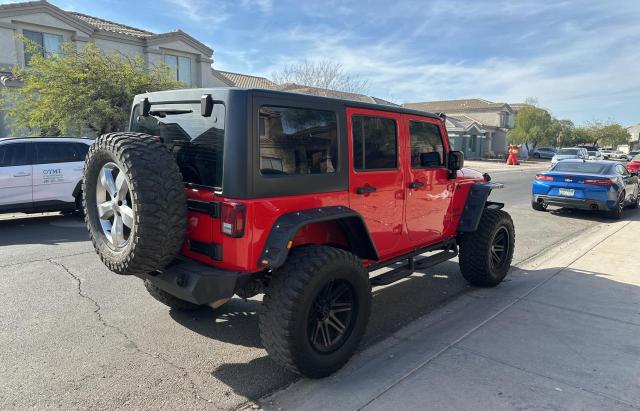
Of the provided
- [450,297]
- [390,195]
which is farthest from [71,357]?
[450,297]

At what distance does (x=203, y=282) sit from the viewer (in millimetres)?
2877

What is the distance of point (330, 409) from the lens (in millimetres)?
2787

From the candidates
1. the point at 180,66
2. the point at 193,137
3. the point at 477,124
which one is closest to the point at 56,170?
the point at 193,137

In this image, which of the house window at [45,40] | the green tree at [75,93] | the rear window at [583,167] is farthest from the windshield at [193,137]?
the house window at [45,40]

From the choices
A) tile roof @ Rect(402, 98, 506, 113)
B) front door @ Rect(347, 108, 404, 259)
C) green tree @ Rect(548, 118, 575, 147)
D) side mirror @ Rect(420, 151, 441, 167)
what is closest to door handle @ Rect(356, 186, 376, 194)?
front door @ Rect(347, 108, 404, 259)

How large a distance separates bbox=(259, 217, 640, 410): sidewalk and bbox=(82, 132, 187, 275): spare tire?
1.24 m

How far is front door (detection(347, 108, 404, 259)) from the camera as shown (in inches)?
142

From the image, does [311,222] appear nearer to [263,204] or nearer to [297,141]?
[263,204]

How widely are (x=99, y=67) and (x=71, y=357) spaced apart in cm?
1300

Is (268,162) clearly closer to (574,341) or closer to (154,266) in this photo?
(154,266)

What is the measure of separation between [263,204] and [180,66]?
23.7 meters

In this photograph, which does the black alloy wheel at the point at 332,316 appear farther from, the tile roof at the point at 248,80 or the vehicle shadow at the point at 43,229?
the tile roof at the point at 248,80

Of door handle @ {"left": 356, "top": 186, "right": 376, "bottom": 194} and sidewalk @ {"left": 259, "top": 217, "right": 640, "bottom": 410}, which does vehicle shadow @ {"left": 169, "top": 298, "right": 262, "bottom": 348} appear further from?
door handle @ {"left": 356, "top": 186, "right": 376, "bottom": 194}

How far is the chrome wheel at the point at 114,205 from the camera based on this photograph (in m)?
3.06
